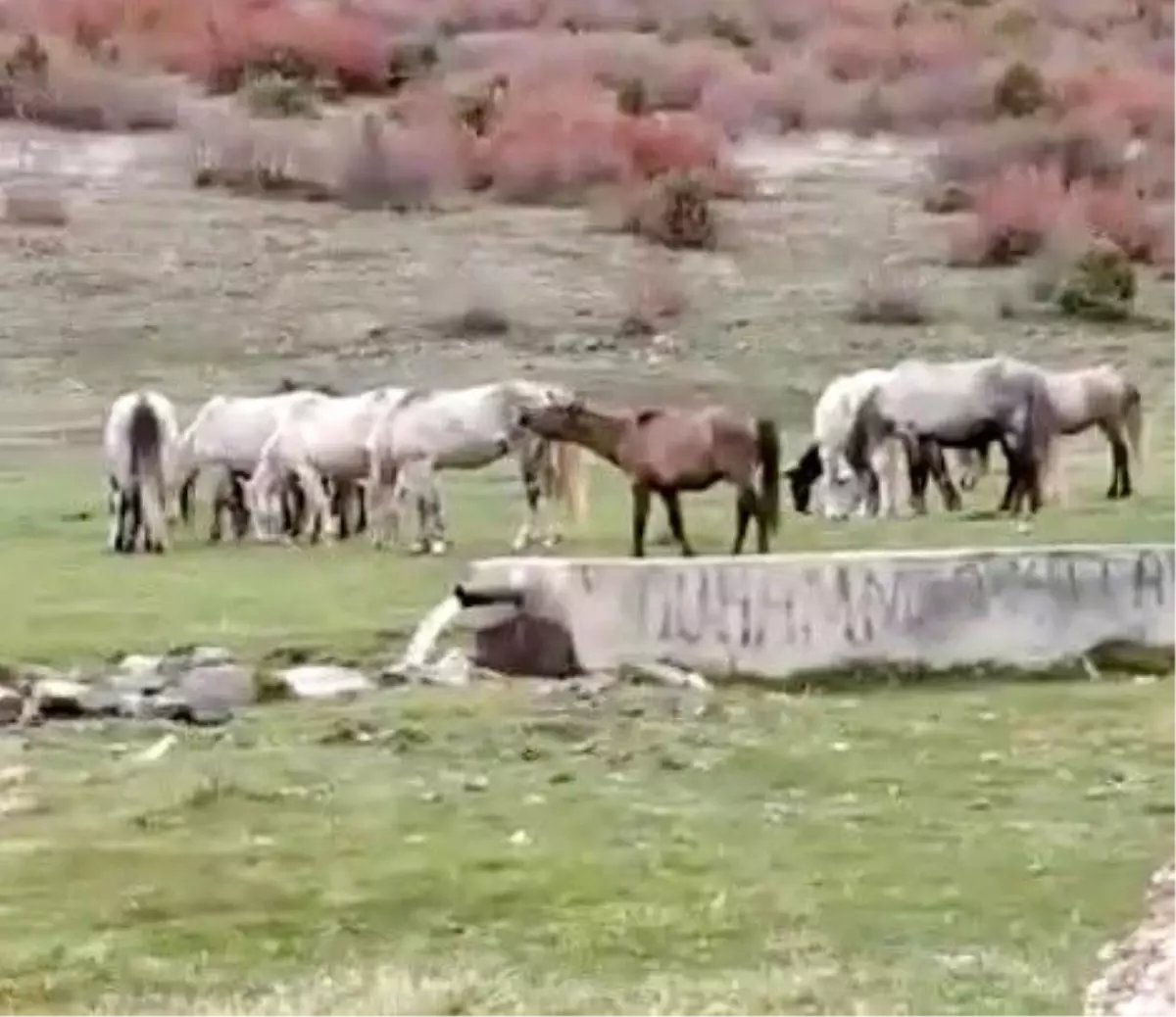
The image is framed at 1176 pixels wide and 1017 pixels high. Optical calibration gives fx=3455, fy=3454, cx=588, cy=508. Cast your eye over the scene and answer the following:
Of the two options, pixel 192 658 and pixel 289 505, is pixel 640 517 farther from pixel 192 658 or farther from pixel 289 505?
pixel 192 658

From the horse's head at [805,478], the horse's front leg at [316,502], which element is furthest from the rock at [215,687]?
the horse's head at [805,478]

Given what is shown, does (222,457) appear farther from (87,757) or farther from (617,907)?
(617,907)

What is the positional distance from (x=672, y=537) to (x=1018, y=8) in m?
43.8

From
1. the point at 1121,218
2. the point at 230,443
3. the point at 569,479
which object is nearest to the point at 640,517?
the point at 569,479

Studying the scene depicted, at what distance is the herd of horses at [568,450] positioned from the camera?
76.4ft

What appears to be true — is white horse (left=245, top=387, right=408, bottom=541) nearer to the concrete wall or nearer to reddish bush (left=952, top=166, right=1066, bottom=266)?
the concrete wall

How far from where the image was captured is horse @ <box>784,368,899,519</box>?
27.8m

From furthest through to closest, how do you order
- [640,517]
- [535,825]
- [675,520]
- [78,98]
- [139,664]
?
[78,98] → [675,520] → [640,517] → [139,664] → [535,825]

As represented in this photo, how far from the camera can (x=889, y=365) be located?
122ft

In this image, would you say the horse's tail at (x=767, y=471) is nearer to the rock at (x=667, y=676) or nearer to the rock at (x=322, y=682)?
the rock at (x=667, y=676)

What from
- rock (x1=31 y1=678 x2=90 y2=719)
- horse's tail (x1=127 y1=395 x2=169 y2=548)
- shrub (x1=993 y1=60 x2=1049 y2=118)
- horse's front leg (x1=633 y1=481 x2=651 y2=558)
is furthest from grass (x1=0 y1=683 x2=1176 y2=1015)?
shrub (x1=993 y1=60 x2=1049 y2=118)

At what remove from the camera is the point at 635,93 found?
56625 millimetres

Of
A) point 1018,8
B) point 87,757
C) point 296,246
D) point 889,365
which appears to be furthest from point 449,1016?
point 1018,8

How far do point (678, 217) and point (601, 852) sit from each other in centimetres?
3299
